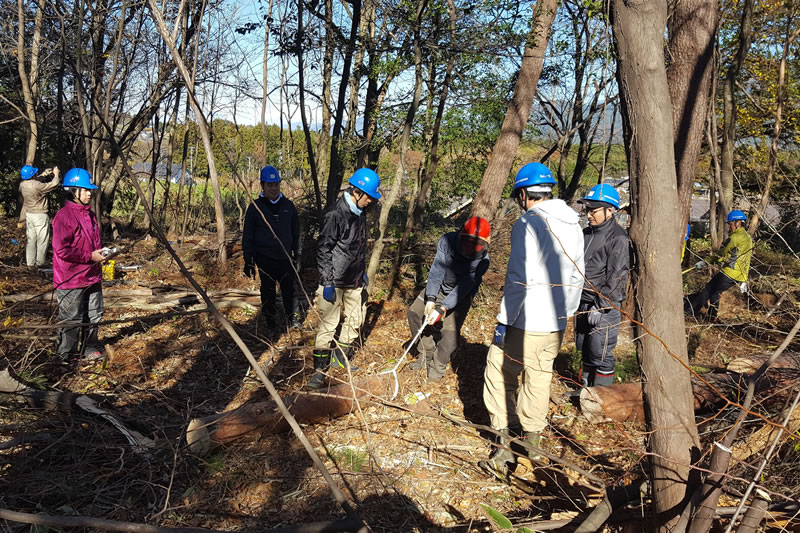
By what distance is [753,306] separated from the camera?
8211 millimetres

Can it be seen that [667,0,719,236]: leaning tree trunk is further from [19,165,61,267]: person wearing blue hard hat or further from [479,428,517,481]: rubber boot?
[19,165,61,267]: person wearing blue hard hat

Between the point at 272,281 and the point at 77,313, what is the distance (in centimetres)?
206

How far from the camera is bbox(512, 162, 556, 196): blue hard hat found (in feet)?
11.9

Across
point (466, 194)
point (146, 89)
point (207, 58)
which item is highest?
point (207, 58)

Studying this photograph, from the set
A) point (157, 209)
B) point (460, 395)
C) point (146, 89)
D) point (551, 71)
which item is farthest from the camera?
point (157, 209)

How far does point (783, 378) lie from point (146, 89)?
40.2 ft

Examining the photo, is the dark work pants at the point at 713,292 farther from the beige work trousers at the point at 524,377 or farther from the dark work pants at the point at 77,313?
the dark work pants at the point at 77,313

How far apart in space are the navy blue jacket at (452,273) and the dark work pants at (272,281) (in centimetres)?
217

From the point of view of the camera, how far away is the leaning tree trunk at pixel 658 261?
7.76ft

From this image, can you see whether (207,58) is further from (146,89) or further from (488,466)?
(488,466)

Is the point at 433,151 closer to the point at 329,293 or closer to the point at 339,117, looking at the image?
the point at 339,117

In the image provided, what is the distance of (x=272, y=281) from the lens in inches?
249

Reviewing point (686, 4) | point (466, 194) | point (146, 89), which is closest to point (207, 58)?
point (146, 89)

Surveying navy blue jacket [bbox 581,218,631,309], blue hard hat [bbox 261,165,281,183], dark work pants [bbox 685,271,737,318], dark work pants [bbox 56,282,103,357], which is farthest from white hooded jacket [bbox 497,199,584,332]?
dark work pants [bbox 685,271,737,318]
